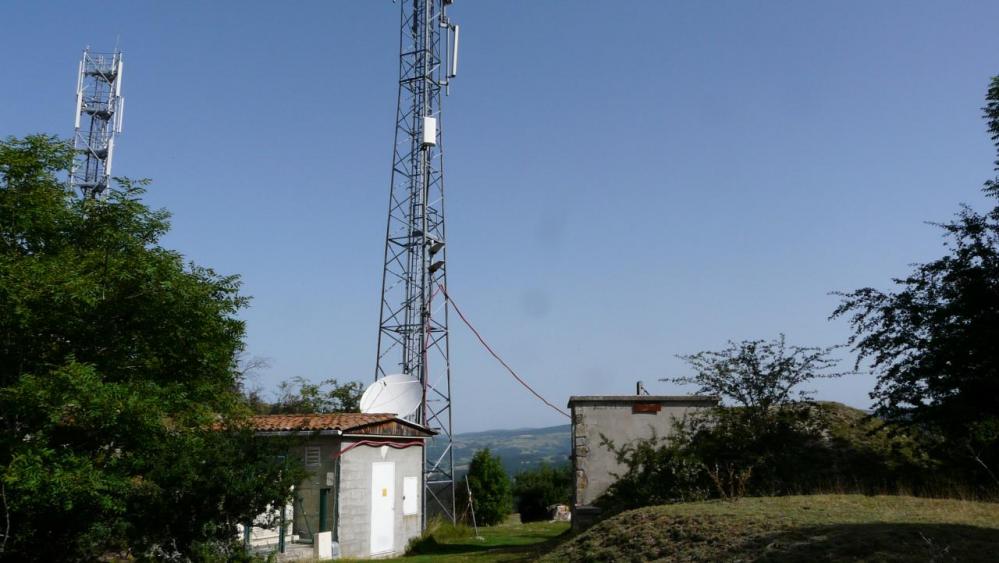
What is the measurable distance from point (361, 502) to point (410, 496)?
2.56 metres

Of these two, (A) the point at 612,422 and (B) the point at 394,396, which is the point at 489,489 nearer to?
(B) the point at 394,396

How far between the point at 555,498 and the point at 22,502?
3207 centimetres

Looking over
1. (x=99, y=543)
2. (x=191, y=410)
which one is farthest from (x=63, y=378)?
(x=99, y=543)

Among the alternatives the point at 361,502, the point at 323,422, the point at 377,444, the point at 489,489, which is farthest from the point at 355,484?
the point at 489,489

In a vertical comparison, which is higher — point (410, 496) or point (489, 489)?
point (410, 496)

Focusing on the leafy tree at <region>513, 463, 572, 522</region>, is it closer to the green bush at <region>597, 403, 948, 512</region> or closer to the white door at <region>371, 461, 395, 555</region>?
the white door at <region>371, 461, 395, 555</region>

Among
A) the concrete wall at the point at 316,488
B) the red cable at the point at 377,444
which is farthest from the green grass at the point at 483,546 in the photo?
the red cable at the point at 377,444

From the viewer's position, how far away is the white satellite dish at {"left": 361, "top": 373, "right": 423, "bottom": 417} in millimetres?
22516

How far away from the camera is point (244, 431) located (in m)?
13.3

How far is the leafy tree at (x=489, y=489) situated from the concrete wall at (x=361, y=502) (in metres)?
14.3

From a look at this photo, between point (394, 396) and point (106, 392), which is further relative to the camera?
point (394, 396)

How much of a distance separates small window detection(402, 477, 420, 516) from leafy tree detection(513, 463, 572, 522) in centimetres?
1877

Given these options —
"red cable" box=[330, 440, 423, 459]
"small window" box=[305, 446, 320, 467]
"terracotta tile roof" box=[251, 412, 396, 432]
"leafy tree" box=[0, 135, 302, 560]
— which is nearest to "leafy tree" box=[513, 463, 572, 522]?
"red cable" box=[330, 440, 423, 459]

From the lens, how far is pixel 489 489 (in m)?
36.4
